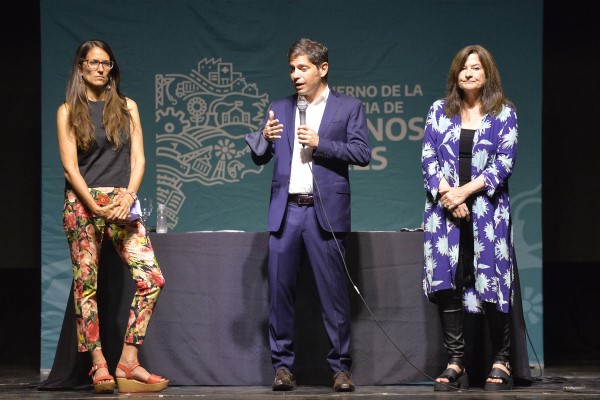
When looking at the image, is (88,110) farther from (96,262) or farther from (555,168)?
(555,168)

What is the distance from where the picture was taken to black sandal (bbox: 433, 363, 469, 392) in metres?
4.82

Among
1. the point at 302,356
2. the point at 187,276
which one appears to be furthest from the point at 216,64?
the point at 302,356

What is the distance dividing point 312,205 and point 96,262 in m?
1.08

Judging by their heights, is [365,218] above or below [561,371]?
above

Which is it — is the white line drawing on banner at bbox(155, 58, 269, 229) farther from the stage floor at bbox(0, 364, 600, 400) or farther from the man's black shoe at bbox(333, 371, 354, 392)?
the man's black shoe at bbox(333, 371, 354, 392)

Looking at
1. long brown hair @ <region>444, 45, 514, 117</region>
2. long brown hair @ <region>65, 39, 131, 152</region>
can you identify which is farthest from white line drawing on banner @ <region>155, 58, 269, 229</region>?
long brown hair @ <region>444, 45, 514, 117</region>

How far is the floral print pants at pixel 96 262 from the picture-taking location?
15.7ft

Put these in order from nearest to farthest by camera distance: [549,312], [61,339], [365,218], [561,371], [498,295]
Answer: [498,295]
[61,339]
[561,371]
[365,218]
[549,312]

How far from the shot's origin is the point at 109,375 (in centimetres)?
482

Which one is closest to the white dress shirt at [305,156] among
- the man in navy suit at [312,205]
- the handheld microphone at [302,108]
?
the man in navy suit at [312,205]

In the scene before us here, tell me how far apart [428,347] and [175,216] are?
6.83ft

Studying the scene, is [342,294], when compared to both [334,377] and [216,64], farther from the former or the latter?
[216,64]

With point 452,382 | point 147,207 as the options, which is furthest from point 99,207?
point 452,382

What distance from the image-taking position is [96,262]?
15.9 feet
